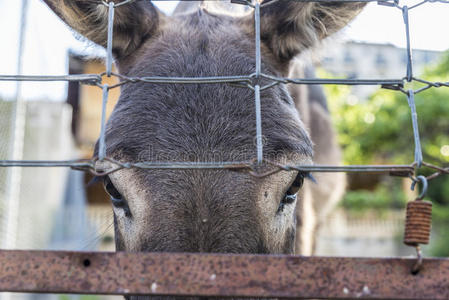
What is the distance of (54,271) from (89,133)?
13.3 meters

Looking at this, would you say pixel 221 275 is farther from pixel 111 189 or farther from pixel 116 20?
pixel 116 20

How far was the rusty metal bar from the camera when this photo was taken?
145cm

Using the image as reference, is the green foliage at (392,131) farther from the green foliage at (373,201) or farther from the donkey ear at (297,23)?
the donkey ear at (297,23)

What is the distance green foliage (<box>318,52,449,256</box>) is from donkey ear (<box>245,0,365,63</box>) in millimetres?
11153

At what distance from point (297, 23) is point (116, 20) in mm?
1125

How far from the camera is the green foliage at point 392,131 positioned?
1474cm

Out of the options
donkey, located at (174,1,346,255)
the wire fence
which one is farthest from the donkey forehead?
donkey, located at (174,1,346,255)

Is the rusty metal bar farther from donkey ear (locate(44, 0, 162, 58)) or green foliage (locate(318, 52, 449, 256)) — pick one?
green foliage (locate(318, 52, 449, 256))

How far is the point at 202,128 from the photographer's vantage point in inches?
90.5

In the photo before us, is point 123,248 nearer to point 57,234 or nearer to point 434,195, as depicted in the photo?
point 57,234

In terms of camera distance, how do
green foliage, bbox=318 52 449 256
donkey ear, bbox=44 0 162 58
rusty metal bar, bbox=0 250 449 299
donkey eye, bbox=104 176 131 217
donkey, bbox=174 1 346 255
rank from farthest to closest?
green foliage, bbox=318 52 449 256 → donkey, bbox=174 1 346 255 → donkey ear, bbox=44 0 162 58 → donkey eye, bbox=104 176 131 217 → rusty metal bar, bbox=0 250 449 299

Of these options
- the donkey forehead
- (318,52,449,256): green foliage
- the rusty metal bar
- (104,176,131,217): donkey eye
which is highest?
(318,52,449,256): green foliage

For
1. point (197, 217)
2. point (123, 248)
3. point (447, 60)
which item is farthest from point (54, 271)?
point (447, 60)

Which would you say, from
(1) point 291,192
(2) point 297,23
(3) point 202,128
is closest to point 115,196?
(3) point 202,128
